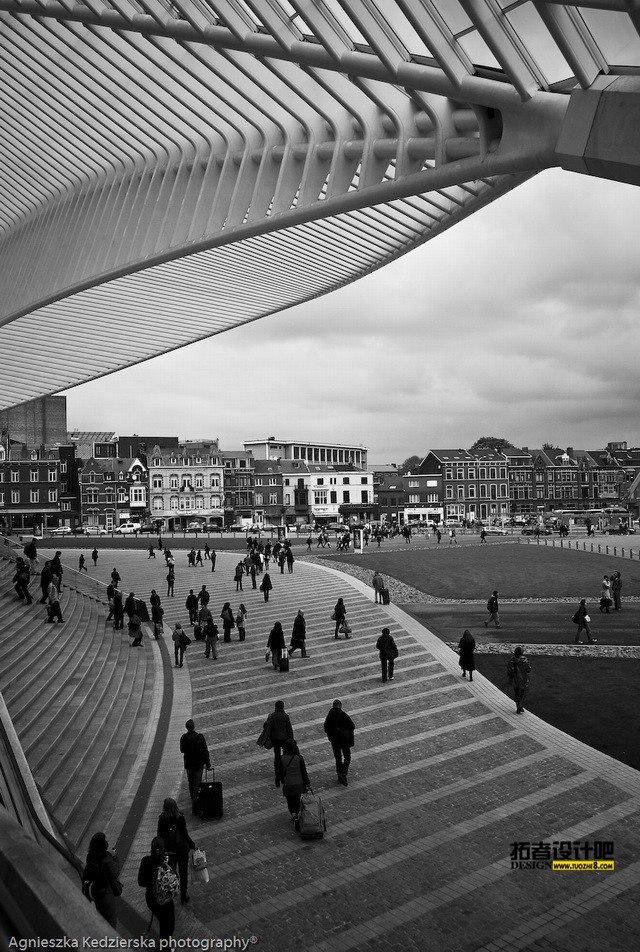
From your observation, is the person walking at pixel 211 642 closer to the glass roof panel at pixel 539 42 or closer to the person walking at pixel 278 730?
the person walking at pixel 278 730

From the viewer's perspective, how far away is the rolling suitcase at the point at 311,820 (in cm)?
852

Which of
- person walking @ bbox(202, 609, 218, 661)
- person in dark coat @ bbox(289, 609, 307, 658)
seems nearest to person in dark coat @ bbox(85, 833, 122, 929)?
person in dark coat @ bbox(289, 609, 307, 658)

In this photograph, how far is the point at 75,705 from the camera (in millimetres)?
13203

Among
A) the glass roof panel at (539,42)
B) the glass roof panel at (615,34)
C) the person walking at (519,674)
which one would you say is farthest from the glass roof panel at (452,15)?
the person walking at (519,674)

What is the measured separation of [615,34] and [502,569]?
3288 centimetres

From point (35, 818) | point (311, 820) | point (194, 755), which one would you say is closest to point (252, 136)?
point (194, 755)

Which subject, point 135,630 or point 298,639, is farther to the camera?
point 135,630

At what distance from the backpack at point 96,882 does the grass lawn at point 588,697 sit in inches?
309

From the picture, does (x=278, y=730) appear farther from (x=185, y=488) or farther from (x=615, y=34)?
(x=185, y=488)

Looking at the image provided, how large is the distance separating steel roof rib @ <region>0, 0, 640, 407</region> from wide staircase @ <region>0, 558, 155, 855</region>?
9157 mm

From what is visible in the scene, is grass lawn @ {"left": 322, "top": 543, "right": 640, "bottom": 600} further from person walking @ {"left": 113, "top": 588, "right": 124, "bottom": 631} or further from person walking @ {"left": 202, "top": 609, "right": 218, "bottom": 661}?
person walking @ {"left": 202, "top": 609, "right": 218, "bottom": 661}

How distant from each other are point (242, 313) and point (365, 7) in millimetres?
26861

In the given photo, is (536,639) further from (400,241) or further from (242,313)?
(242,313)

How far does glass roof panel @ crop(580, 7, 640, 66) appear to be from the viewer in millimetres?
6500
